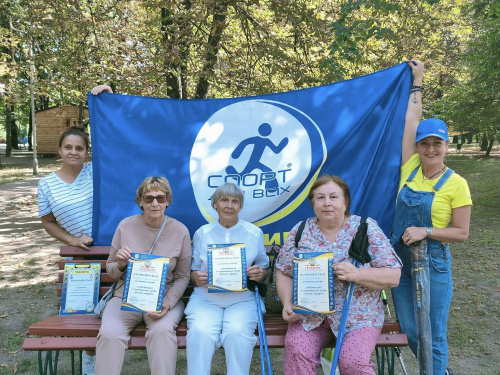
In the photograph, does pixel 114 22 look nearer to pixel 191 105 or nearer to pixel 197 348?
pixel 191 105

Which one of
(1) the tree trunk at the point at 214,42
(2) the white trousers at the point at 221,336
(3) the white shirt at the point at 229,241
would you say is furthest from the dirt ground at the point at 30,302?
(1) the tree trunk at the point at 214,42

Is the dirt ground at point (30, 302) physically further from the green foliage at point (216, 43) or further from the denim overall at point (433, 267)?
the green foliage at point (216, 43)

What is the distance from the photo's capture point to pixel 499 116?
1220 cm

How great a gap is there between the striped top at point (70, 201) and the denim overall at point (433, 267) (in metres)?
2.67

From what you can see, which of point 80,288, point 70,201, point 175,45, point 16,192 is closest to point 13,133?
point 16,192

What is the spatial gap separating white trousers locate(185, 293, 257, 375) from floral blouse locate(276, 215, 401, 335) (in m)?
0.44

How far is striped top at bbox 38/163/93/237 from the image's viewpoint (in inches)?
155

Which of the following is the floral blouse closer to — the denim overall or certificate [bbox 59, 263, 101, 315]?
A: the denim overall

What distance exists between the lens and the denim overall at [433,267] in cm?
329

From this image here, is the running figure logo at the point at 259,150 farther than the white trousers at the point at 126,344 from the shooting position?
Yes

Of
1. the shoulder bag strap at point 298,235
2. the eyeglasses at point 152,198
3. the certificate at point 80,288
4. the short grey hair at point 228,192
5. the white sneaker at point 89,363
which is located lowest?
the white sneaker at point 89,363

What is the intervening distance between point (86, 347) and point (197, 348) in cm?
82

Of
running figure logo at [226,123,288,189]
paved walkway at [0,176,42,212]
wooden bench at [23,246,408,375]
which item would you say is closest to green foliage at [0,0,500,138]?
running figure logo at [226,123,288,189]

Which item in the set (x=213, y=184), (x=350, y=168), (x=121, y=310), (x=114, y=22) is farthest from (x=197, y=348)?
(x=114, y=22)
